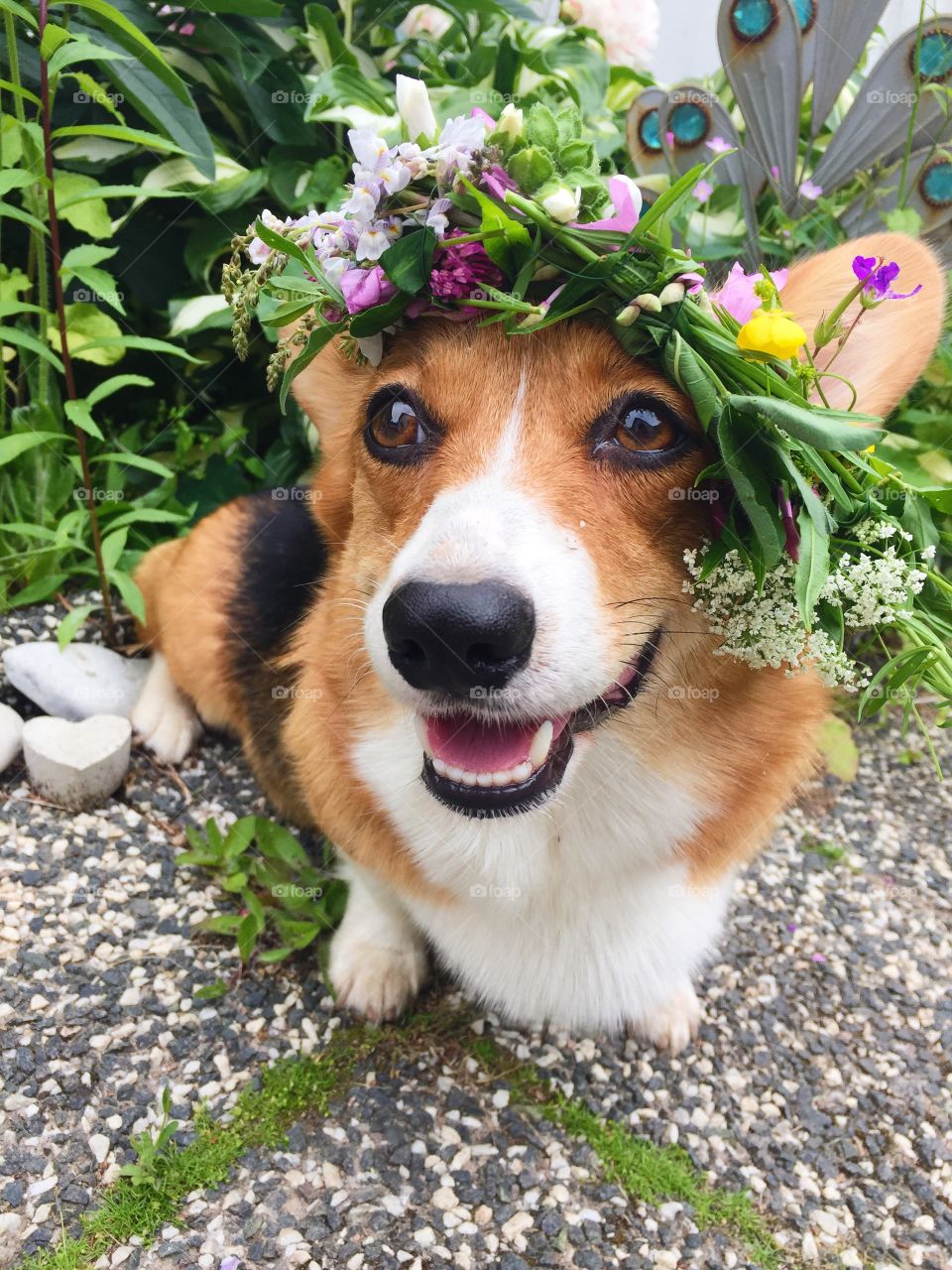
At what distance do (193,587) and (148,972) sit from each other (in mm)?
1252

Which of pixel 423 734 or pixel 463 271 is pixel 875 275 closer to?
pixel 463 271

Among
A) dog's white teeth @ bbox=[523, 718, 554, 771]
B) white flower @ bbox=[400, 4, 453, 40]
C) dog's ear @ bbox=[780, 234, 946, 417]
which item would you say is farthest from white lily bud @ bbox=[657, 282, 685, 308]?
white flower @ bbox=[400, 4, 453, 40]

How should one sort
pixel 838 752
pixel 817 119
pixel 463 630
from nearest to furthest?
1. pixel 463 630
2. pixel 838 752
3. pixel 817 119

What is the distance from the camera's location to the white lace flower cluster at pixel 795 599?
152 cm

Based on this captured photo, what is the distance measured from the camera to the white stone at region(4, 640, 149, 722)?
2.92 metres

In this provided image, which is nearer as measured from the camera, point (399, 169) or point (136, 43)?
point (399, 169)

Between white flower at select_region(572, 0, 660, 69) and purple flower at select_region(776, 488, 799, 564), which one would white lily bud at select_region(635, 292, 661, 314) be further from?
white flower at select_region(572, 0, 660, 69)

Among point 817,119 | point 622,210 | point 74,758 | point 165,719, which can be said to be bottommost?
point 165,719

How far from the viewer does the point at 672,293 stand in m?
1.47

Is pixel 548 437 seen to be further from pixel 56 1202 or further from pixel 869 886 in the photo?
pixel 869 886

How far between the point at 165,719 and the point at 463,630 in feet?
6.76

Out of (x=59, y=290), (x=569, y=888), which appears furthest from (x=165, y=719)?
(x=569, y=888)

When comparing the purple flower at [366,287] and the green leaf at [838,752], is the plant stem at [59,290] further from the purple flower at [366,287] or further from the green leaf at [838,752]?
the green leaf at [838,752]

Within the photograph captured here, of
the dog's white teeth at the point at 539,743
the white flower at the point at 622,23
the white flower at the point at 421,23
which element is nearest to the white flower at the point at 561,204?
the dog's white teeth at the point at 539,743
